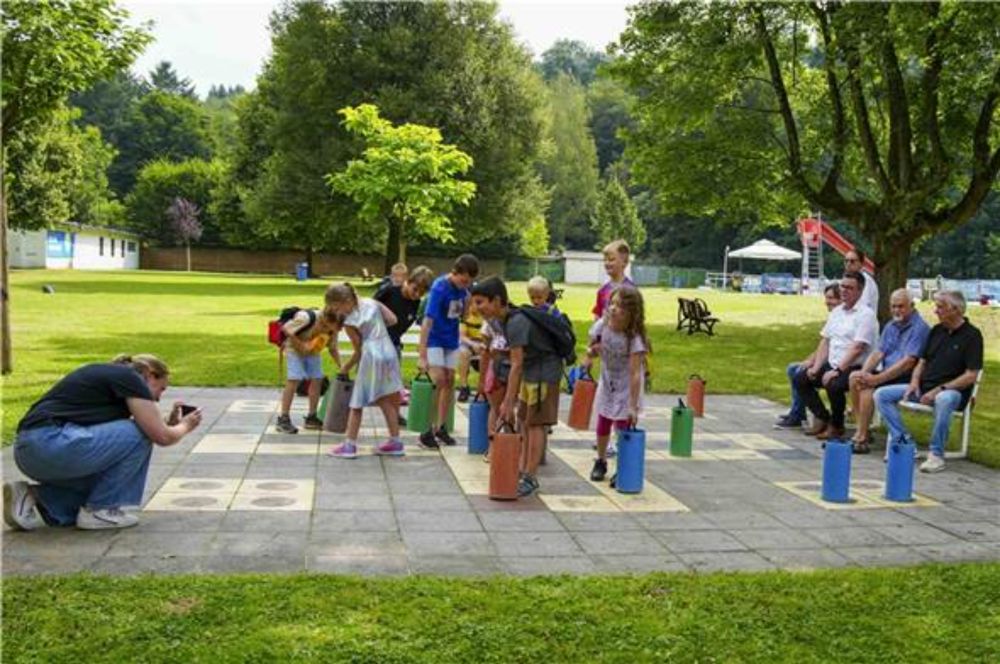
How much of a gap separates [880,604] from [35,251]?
60.0 m

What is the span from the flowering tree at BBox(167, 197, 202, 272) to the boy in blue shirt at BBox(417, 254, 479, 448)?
6419cm

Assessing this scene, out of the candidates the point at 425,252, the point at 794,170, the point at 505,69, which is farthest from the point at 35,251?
the point at 794,170

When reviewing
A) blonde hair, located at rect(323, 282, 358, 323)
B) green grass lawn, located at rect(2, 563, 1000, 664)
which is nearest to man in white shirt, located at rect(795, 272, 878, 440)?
green grass lawn, located at rect(2, 563, 1000, 664)

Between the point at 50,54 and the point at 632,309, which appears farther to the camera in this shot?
the point at 50,54

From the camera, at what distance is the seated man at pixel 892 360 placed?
8781 mm

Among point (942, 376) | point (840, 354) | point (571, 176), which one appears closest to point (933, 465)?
point (942, 376)

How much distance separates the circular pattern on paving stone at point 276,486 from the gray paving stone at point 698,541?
8.76ft

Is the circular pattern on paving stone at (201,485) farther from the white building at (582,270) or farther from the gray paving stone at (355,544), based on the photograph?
the white building at (582,270)

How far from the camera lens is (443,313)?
8.58 meters

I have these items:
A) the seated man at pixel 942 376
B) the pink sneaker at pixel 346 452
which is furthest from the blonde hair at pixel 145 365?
the seated man at pixel 942 376

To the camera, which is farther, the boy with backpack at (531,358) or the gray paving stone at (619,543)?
A: the boy with backpack at (531,358)

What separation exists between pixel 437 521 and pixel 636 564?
1.37 metres

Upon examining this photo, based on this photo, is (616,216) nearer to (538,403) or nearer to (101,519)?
(538,403)

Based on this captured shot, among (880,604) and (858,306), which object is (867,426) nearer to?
(858,306)
